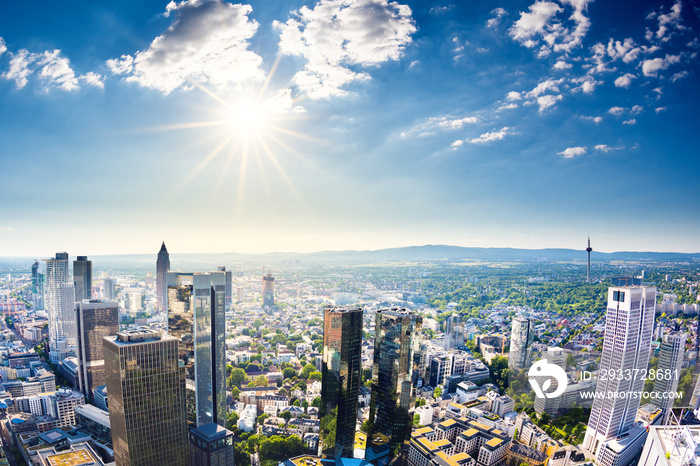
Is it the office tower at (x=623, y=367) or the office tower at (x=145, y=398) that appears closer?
the office tower at (x=145, y=398)

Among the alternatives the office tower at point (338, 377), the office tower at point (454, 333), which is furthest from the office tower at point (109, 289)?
the office tower at point (338, 377)

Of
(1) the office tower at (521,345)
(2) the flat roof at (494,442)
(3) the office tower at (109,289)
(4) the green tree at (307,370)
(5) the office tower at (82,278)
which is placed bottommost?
(4) the green tree at (307,370)

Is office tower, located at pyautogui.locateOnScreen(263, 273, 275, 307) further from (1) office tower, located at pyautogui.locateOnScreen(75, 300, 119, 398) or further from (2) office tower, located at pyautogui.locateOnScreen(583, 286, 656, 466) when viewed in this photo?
(2) office tower, located at pyautogui.locateOnScreen(583, 286, 656, 466)

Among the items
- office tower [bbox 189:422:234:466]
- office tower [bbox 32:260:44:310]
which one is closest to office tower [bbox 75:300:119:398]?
office tower [bbox 189:422:234:466]

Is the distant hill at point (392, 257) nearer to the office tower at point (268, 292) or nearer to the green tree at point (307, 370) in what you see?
the office tower at point (268, 292)

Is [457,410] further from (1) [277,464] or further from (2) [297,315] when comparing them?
(2) [297,315]

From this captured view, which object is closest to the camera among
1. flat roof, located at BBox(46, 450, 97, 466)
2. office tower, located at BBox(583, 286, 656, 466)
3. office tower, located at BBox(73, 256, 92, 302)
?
flat roof, located at BBox(46, 450, 97, 466)

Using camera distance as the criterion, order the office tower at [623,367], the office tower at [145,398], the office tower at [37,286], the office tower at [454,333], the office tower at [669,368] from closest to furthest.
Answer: the office tower at [145,398]
the office tower at [623,367]
the office tower at [669,368]
the office tower at [454,333]
the office tower at [37,286]
